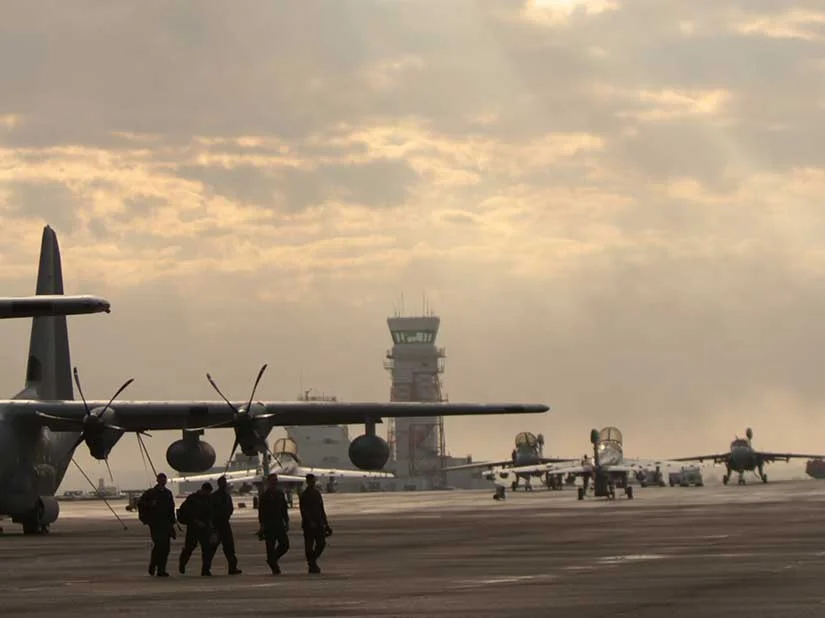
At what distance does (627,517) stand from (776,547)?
2537 cm

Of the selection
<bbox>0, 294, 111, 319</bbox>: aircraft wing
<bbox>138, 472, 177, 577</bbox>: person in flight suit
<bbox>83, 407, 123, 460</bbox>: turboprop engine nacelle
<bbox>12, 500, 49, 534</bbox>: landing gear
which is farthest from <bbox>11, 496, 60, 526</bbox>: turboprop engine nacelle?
<bbox>0, 294, 111, 319</bbox>: aircraft wing

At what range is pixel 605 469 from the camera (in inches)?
4493

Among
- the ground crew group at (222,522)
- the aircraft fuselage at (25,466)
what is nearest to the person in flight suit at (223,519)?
the ground crew group at (222,522)

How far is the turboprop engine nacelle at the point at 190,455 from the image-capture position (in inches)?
2209

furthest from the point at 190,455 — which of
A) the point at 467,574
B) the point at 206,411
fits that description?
the point at 467,574

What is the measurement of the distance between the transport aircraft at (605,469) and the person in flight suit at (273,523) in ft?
233

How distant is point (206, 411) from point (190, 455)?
1.95 metres

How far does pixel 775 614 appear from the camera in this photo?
22609 millimetres

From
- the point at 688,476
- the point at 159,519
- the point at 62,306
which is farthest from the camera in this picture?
the point at 688,476

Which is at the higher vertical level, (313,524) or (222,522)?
(222,522)

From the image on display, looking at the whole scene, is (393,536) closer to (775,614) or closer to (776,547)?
(776,547)

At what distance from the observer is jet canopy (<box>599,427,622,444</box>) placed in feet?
506

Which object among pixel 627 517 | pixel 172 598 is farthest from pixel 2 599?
pixel 627 517

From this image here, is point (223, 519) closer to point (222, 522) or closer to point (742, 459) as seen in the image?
point (222, 522)
